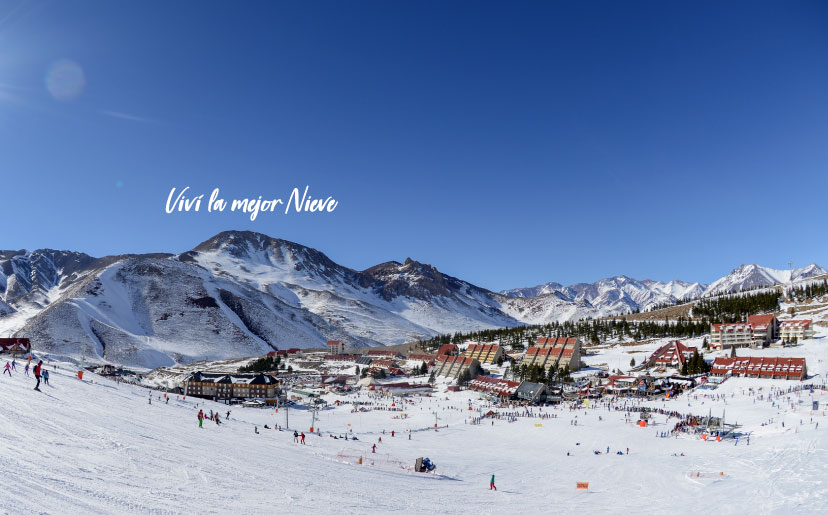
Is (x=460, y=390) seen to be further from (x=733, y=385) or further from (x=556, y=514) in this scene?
(x=556, y=514)

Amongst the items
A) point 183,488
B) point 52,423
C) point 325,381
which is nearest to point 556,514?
point 183,488

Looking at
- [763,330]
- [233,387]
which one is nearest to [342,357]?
[233,387]

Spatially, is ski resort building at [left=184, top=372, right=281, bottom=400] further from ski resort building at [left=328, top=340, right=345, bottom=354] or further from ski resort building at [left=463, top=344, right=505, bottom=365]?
ski resort building at [left=328, top=340, right=345, bottom=354]

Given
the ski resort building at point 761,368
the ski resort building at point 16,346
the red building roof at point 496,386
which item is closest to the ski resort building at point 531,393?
the red building roof at point 496,386

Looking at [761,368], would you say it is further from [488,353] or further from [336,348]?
[336,348]

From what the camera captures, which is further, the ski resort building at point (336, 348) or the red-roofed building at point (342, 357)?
the ski resort building at point (336, 348)

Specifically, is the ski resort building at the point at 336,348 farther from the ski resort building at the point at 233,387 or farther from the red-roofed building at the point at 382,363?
the ski resort building at the point at 233,387
